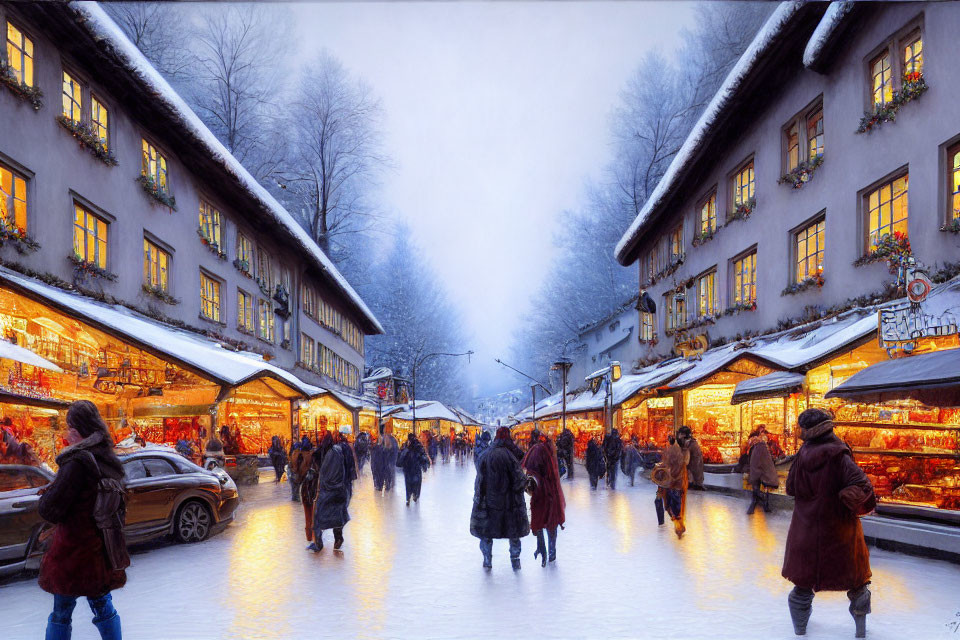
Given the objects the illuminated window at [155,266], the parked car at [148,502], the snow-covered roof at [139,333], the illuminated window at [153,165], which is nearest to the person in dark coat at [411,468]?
the snow-covered roof at [139,333]

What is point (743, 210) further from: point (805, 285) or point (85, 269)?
point (85, 269)

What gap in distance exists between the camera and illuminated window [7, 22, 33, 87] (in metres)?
11.8

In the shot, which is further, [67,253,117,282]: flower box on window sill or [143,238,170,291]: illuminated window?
[143,238,170,291]: illuminated window

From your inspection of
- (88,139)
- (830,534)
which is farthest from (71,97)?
(830,534)

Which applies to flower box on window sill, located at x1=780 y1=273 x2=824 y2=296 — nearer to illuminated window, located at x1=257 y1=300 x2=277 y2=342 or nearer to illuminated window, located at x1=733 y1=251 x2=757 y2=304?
illuminated window, located at x1=733 y1=251 x2=757 y2=304

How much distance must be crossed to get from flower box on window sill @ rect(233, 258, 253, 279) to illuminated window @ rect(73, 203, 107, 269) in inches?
312

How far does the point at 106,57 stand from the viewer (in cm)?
1416

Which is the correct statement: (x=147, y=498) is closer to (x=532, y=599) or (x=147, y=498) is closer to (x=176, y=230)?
(x=532, y=599)

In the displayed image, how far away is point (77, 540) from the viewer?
456 centimetres

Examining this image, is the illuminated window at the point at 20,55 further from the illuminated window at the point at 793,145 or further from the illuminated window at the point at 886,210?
the illuminated window at the point at 793,145

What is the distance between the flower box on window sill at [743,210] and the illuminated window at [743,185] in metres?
0.14

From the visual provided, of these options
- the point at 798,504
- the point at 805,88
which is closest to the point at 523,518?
the point at 798,504

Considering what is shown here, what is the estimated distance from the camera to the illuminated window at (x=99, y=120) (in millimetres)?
14781

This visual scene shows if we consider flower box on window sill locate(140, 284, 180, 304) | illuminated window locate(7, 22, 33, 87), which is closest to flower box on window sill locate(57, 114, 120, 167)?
illuminated window locate(7, 22, 33, 87)
